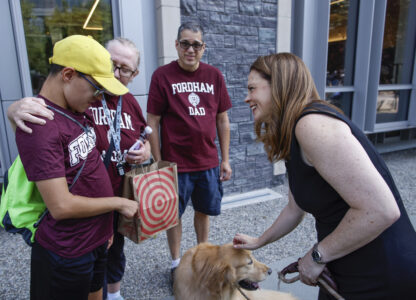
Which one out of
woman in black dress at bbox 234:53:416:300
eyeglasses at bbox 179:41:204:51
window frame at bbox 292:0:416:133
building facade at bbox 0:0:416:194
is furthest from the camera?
window frame at bbox 292:0:416:133

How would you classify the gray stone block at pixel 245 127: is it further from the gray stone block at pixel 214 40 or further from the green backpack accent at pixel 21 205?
the green backpack accent at pixel 21 205

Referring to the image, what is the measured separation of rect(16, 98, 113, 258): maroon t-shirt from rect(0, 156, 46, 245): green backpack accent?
0.06 meters

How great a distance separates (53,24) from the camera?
3979 mm

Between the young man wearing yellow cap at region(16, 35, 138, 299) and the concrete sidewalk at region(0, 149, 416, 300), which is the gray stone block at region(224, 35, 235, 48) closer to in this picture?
the concrete sidewalk at region(0, 149, 416, 300)

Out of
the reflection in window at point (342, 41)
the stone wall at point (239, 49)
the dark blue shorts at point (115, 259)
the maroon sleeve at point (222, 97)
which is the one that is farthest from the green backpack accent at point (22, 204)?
the reflection in window at point (342, 41)

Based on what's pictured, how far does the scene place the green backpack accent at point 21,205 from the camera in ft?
4.69

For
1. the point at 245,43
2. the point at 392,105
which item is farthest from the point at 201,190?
the point at 392,105

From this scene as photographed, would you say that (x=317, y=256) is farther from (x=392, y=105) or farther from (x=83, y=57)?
(x=392, y=105)

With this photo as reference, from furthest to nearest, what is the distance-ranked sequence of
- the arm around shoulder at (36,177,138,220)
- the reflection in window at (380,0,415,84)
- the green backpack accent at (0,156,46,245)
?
the reflection in window at (380,0,415,84) < the green backpack accent at (0,156,46,245) < the arm around shoulder at (36,177,138,220)

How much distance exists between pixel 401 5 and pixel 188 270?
312 inches

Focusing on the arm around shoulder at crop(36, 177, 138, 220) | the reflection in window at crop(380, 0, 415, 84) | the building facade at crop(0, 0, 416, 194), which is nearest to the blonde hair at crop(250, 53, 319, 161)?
the arm around shoulder at crop(36, 177, 138, 220)

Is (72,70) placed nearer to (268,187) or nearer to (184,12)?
(184,12)

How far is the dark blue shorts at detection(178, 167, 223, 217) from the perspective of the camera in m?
2.82

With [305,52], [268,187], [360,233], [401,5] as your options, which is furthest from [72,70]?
[401,5]
